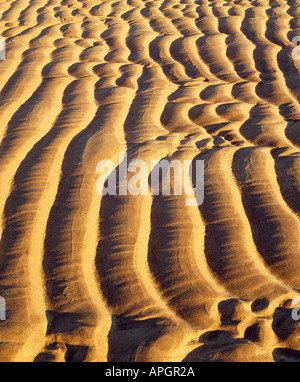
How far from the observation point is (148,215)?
6.23 ft

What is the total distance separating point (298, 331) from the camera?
1.43 metres

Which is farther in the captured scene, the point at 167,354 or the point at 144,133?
the point at 144,133

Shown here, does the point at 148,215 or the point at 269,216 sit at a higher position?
the point at 148,215

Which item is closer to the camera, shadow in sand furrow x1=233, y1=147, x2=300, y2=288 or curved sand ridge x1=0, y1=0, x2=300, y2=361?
curved sand ridge x1=0, y1=0, x2=300, y2=361

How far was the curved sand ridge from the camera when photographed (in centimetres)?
144

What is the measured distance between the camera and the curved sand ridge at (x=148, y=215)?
1437mm

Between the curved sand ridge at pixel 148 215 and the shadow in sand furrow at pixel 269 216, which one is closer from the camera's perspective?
the curved sand ridge at pixel 148 215

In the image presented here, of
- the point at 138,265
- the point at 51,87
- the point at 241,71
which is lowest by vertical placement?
the point at 241,71
